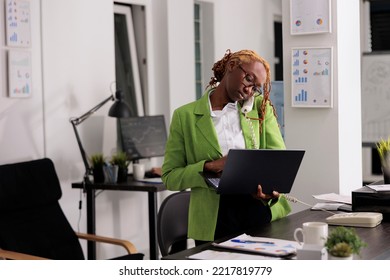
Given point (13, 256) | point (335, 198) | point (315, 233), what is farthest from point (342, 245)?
point (13, 256)

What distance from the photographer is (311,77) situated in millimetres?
3658

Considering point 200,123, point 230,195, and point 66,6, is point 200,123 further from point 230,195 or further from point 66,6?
point 66,6

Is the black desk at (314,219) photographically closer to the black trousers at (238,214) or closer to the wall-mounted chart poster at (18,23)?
the black trousers at (238,214)

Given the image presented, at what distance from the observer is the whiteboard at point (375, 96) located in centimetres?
683

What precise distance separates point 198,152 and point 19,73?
214 centimetres

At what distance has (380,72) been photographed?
686 centimetres

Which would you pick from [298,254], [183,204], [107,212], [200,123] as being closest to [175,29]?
[107,212]

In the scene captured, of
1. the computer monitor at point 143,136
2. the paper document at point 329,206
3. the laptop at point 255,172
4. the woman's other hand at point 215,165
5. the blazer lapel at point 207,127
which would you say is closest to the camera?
the laptop at point 255,172

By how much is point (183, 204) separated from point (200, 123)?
758mm

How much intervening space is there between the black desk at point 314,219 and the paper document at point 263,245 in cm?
7

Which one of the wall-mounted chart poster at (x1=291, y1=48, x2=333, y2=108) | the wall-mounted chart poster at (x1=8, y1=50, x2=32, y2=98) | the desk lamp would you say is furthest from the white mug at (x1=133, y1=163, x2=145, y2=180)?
the wall-mounted chart poster at (x1=291, y1=48, x2=333, y2=108)

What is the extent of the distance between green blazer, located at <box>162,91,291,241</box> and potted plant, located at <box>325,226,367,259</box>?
785 mm

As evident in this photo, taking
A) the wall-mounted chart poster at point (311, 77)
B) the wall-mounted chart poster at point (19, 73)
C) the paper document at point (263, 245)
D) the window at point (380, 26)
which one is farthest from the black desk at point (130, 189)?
the window at point (380, 26)

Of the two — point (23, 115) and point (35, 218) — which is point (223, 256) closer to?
point (35, 218)
